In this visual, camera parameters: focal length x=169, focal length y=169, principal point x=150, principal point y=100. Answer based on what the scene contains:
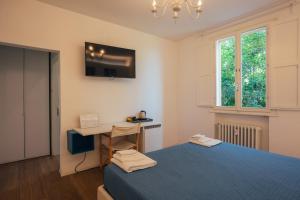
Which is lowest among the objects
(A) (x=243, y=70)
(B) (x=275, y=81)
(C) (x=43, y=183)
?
(C) (x=43, y=183)

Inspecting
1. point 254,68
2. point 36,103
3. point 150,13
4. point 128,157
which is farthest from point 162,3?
point 36,103

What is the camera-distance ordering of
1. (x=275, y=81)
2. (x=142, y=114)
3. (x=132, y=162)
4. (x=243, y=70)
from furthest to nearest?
(x=142, y=114)
(x=243, y=70)
(x=275, y=81)
(x=132, y=162)

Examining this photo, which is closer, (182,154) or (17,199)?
(182,154)

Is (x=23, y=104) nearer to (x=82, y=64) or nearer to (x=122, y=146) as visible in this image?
(x=82, y=64)

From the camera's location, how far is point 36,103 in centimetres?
352

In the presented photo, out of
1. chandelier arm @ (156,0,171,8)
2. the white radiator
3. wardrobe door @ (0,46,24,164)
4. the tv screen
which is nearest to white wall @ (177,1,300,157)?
the white radiator

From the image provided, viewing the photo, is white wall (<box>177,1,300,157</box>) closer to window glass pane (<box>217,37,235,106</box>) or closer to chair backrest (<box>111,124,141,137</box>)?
window glass pane (<box>217,37,235,106</box>)

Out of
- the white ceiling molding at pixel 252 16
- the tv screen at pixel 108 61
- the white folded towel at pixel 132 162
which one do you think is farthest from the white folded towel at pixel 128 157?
the white ceiling molding at pixel 252 16

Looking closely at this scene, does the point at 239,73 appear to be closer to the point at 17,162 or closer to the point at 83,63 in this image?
the point at 83,63

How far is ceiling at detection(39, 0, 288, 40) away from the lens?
2.47m

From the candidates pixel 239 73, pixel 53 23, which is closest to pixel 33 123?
pixel 53 23

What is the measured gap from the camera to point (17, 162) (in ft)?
10.6

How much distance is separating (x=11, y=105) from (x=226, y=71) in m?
4.24

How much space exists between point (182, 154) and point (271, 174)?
2.64 ft
